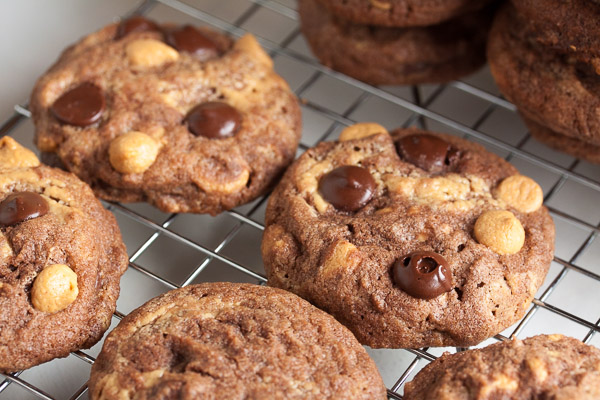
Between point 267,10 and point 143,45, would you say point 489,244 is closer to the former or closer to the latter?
point 143,45

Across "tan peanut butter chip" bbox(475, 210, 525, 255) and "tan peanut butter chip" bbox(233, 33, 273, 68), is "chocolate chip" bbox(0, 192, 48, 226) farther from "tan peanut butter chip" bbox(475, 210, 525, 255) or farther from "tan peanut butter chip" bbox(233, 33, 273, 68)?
"tan peanut butter chip" bbox(475, 210, 525, 255)

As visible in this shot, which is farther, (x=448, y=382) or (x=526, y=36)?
(x=526, y=36)

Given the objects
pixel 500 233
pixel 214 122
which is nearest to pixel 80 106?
pixel 214 122

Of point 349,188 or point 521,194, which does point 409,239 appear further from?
point 521,194

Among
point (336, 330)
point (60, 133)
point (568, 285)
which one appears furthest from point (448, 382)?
point (60, 133)

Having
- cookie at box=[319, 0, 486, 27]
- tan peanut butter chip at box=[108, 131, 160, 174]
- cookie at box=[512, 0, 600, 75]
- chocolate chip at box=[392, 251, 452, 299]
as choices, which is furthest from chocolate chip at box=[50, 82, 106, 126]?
cookie at box=[512, 0, 600, 75]
